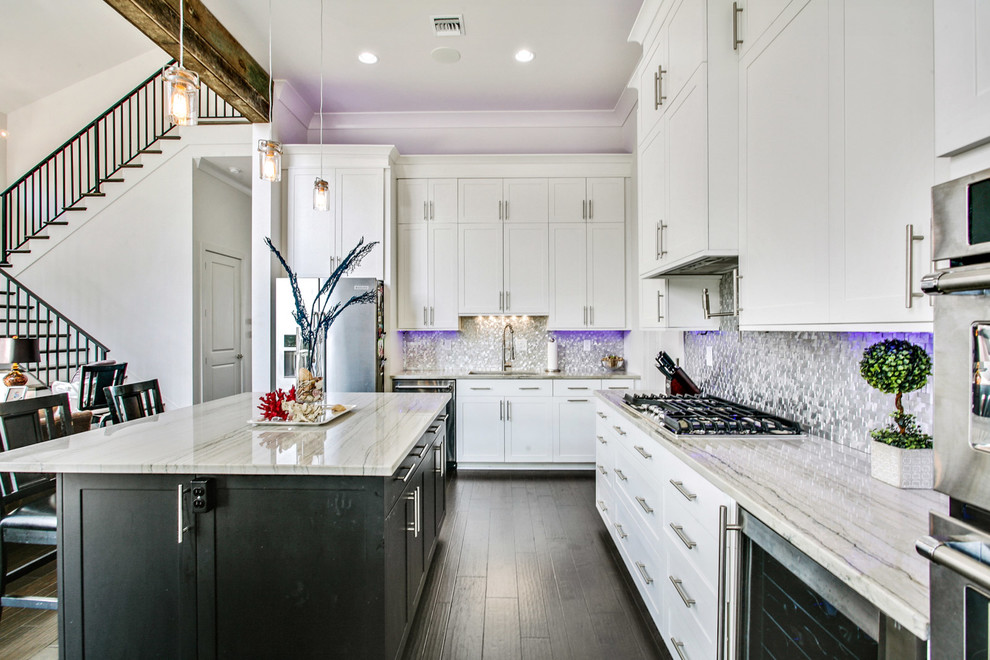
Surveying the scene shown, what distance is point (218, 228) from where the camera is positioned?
5.74 metres

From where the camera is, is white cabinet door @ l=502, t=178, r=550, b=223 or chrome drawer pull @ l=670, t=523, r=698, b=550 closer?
chrome drawer pull @ l=670, t=523, r=698, b=550

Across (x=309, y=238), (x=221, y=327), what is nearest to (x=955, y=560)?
(x=309, y=238)

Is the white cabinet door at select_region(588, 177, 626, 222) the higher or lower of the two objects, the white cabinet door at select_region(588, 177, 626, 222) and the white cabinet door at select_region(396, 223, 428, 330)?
the higher

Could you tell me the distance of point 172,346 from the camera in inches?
208

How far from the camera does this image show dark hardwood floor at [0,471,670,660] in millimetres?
1979

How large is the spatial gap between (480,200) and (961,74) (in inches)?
156

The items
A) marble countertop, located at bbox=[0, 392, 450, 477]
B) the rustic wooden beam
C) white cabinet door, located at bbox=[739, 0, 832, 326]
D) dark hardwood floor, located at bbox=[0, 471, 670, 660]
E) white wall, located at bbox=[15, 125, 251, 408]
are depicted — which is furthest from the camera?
white wall, located at bbox=[15, 125, 251, 408]

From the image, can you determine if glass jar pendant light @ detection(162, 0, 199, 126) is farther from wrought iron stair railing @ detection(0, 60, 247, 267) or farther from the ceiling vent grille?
wrought iron stair railing @ detection(0, 60, 247, 267)

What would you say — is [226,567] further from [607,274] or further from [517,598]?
[607,274]

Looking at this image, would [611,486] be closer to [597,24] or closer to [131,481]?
[131,481]

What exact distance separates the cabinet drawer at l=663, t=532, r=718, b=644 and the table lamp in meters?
5.54

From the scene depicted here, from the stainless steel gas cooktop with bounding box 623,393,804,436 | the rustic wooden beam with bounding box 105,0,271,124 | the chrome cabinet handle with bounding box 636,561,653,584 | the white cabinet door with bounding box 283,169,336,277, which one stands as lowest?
the chrome cabinet handle with bounding box 636,561,653,584

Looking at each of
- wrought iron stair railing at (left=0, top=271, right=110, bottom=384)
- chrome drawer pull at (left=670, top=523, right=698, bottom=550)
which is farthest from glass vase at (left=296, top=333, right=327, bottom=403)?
wrought iron stair railing at (left=0, top=271, right=110, bottom=384)

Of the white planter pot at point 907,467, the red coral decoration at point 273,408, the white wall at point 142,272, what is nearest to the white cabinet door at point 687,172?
the white planter pot at point 907,467
